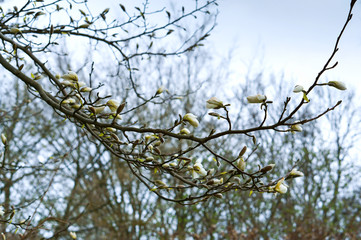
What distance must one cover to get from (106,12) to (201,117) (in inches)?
165

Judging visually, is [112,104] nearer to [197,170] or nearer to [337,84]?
[197,170]

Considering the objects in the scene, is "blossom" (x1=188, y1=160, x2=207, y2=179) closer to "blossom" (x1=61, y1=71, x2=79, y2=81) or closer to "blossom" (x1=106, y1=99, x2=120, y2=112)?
"blossom" (x1=106, y1=99, x2=120, y2=112)

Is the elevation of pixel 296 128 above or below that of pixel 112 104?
below

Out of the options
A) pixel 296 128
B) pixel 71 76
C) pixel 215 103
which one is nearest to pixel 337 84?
pixel 296 128

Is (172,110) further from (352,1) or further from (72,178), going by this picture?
(352,1)

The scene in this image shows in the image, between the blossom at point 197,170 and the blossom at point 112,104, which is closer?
the blossom at point 112,104

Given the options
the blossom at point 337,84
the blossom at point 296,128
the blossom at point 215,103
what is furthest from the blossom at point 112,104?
the blossom at point 337,84

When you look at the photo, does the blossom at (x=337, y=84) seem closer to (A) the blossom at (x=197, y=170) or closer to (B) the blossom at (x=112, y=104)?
(A) the blossom at (x=197, y=170)

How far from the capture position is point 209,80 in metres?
8.05

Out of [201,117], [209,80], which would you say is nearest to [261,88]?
[209,80]

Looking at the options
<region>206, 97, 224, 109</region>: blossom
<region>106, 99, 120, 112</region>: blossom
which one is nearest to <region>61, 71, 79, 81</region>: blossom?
<region>106, 99, 120, 112</region>: blossom

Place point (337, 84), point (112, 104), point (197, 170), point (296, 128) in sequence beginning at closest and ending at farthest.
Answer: point (337, 84)
point (296, 128)
point (112, 104)
point (197, 170)

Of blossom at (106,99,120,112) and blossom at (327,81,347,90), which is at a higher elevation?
blossom at (106,99,120,112)

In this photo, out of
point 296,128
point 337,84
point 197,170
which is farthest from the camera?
point 197,170
